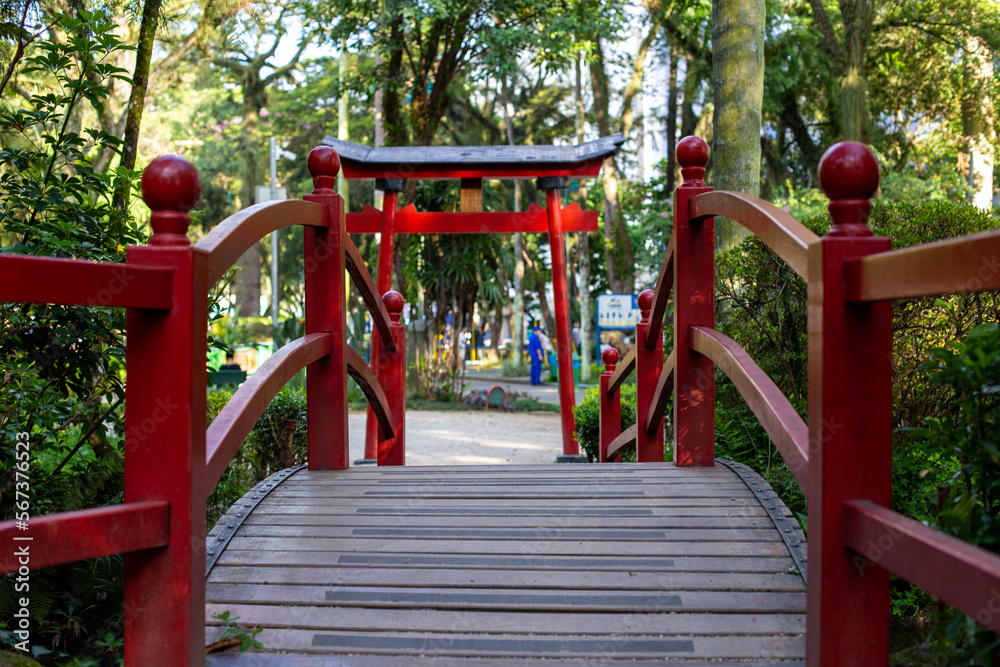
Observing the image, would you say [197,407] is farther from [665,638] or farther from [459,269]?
[459,269]

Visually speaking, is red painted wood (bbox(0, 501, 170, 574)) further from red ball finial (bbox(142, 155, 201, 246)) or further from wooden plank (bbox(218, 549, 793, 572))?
wooden plank (bbox(218, 549, 793, 572))

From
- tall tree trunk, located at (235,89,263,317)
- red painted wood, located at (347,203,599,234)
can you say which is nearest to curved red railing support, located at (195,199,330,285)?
red painted wood, located at (347,203,599,234)

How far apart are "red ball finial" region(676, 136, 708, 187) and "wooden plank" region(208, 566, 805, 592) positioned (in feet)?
5.06

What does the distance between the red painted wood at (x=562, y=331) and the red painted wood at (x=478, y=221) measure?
22 cm

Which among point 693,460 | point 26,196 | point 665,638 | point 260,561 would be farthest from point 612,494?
point 26,196

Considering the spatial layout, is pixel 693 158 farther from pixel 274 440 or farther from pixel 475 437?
pixel 475 437

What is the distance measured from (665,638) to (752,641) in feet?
0.71

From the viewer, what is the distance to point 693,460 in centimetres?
317

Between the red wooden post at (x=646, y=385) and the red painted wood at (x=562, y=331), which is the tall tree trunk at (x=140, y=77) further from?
the red painted wood at (x=562, y=331)

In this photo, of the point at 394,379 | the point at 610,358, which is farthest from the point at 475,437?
the point at 394,379

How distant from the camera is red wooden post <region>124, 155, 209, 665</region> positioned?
1.74 meters

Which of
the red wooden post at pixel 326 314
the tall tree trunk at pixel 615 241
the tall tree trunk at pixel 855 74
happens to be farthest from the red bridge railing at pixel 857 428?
the tall tree trunk at pixel 615 241

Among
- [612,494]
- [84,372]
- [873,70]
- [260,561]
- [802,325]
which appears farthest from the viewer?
[873,70]

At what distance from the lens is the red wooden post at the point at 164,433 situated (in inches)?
68.6
